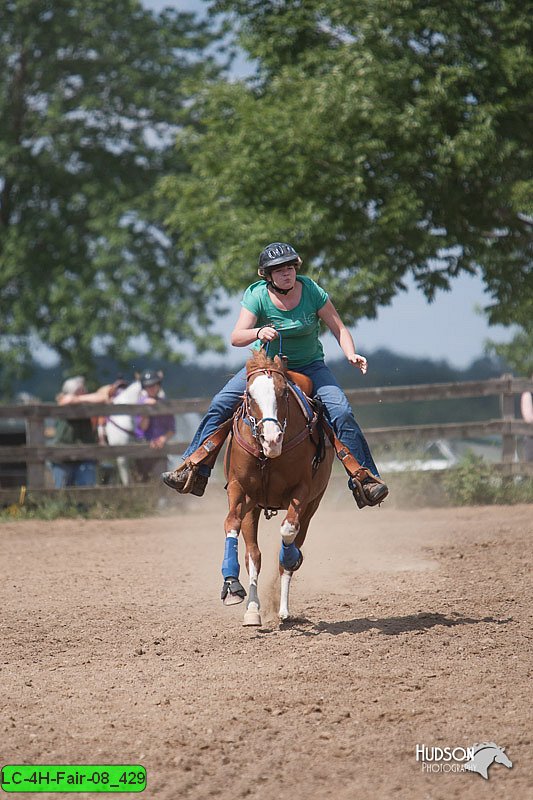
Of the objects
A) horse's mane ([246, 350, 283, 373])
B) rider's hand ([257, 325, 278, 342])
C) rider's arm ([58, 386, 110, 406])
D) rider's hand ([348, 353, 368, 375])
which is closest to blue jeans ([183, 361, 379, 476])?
rider's hand ([348, 353, 368, 375])

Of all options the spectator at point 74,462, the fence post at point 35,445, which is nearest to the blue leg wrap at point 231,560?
the fence post at point 35,445

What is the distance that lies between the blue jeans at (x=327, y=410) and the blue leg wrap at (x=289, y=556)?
810 mm

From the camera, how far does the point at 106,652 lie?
22.9 ft

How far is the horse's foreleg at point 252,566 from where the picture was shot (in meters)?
7.45

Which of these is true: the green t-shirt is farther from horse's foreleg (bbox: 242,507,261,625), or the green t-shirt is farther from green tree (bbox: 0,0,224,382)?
green tree (bbox: 0,0,224,382)

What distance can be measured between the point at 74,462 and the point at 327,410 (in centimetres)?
873

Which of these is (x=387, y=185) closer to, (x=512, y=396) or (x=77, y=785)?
(x=512, y=396)

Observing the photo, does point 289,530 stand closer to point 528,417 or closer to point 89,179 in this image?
point 528,417

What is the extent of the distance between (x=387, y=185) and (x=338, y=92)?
1.86m

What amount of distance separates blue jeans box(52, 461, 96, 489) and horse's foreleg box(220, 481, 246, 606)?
8.68m

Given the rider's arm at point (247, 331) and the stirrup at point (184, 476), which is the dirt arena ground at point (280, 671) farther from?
the rider's arm at point (247, 331)

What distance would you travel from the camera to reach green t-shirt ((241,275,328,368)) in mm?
7551

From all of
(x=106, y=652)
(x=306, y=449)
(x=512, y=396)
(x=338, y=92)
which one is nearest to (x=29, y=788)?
(x=106, y=652)

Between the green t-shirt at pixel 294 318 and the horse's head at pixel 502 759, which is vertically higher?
the green t-shirt at pixel 294 318
